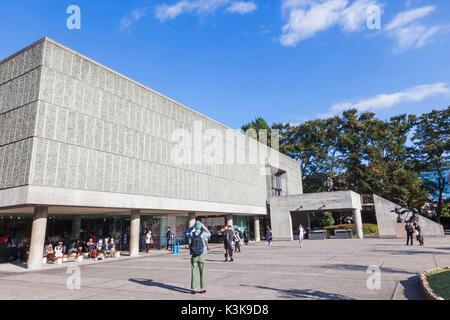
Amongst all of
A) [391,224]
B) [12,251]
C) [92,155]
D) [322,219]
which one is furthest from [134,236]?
[322,219]

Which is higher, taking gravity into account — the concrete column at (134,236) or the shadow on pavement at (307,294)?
the concrete column at (134,236)

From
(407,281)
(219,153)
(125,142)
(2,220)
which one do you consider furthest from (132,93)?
(407,281)

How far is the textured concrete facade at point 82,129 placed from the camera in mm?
16703

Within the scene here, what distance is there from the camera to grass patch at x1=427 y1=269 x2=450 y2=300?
241 inches

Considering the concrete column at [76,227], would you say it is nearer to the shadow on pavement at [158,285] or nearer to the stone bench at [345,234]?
the shadow on pavement at [158,285]

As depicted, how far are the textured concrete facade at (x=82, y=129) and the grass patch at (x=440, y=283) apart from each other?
1782cm

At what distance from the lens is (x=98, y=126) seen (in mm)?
19641

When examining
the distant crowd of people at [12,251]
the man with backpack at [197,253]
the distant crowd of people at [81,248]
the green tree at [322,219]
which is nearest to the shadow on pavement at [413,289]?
the man with backpack at [197,253]

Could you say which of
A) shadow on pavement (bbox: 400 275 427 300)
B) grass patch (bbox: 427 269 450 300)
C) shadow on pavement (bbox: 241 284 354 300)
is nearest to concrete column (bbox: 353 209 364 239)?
grass patch (bbox: 427 269 450 300)

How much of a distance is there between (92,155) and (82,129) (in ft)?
5.83

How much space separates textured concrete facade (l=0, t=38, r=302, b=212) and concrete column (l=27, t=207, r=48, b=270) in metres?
1.89

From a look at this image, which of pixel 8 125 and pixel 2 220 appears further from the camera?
pixel 2 220
